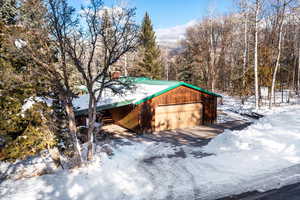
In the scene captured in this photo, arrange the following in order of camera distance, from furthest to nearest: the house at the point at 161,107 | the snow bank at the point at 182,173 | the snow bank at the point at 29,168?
1. the house at the point at 161,107
2. the snow bank at the point at 29,168
3. the snow bank at the point at 182,173

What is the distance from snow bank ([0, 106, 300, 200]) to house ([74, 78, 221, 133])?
3.50 metres

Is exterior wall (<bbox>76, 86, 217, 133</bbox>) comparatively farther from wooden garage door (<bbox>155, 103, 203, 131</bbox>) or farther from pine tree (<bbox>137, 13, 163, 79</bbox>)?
pine tree (<bbox>137, 13, 163, 79</bbox>)

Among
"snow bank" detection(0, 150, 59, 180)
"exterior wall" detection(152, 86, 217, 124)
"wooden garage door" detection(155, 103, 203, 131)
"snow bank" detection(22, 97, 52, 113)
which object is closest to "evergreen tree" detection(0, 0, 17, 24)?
"snow bank" detection(22, 97, 52, 113)

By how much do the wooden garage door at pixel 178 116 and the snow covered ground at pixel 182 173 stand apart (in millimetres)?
3959

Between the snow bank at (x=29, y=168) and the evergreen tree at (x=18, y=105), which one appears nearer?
the evergreen tree at (x=18, y=105)

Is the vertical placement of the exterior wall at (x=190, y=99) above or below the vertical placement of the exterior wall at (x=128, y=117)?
above

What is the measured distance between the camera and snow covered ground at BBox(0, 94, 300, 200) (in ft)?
19.8

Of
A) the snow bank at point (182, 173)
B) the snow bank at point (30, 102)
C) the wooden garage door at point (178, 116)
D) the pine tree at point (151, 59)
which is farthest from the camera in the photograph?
the pine tree at point (151, 59)

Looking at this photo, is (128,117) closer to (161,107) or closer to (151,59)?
(161,107)

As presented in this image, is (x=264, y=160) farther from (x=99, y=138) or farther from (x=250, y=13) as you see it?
(x=250, y=13)

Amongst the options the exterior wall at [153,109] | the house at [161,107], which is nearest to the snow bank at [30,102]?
the house at [161,107]

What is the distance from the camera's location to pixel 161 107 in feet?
45.8

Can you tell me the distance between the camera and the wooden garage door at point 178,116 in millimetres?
13945

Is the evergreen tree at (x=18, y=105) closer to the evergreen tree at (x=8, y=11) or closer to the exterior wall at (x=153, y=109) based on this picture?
the evergreen tree at (x=8, y=11)
